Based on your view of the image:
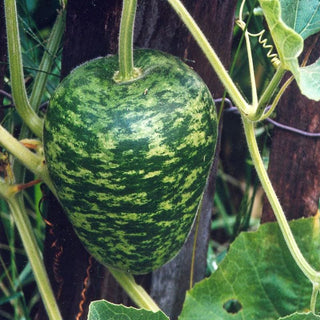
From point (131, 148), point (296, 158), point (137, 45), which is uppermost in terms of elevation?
point (137, 45)

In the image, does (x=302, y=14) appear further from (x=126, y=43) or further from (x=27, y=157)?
(x=27, y=157)

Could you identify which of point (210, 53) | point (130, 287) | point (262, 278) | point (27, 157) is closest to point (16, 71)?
point (27, 157)

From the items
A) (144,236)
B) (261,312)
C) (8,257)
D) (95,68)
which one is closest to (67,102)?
(95,68)

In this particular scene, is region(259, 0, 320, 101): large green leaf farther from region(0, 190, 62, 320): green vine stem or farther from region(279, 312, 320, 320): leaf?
region(0, 190, 62, 320): green vine stem

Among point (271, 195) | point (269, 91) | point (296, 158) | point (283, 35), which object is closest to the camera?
point (283, 35)

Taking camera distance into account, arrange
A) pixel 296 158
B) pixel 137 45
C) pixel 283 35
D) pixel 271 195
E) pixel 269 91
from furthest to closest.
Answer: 1. pixel 296 158
2. pixel 137 45
3. pixel 271 195
4. pixel 269 91
5. pixel 283 35

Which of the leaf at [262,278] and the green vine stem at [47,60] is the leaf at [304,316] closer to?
the leaf at [262,278]

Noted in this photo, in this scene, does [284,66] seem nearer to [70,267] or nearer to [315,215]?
[315,215]
